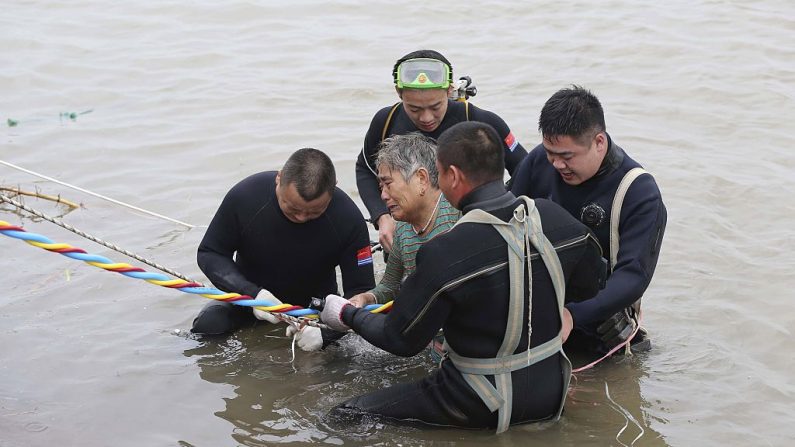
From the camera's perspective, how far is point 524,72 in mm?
11039

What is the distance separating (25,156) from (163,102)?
1873 mm

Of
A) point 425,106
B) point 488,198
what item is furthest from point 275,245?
point 488,198

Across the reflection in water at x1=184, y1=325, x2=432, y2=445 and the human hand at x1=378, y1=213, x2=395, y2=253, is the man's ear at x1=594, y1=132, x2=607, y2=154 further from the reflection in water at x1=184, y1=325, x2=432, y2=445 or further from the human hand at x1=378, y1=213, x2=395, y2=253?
the reflection in water at x1=184, y1=325, x2=432, y2=445

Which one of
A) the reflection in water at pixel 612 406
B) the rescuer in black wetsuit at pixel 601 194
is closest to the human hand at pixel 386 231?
the rescuer in black wetsuit at pixel 601 194

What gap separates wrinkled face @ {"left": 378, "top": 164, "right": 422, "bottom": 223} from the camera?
14.5ft

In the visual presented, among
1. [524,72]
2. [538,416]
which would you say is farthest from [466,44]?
[538,416]

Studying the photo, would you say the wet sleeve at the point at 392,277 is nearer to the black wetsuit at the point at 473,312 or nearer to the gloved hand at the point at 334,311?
the gloved hand at the point at 334,311

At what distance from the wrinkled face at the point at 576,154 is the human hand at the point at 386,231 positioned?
1193 mm

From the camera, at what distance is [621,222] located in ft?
14.9

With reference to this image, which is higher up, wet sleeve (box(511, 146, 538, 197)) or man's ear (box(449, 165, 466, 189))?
man's ear (box(449, 165, 466, 189))

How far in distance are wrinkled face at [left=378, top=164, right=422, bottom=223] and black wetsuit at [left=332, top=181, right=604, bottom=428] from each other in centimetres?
59

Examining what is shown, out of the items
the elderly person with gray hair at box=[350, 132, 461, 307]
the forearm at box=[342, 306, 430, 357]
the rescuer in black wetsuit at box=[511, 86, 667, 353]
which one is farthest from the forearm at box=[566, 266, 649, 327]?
the forearm at box=[342, 306, 430, 357]

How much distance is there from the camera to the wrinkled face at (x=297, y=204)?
4.73 meters

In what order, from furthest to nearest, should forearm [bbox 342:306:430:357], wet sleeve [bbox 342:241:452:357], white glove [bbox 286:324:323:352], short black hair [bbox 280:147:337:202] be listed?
1. white glove [bbox 286:324:323:352]
2. short black hair [bbox 280:147:337:202]
3. forearm [bbox 342:306:430:357]
4. wet sleeve [bbox 342:241:452:357]
